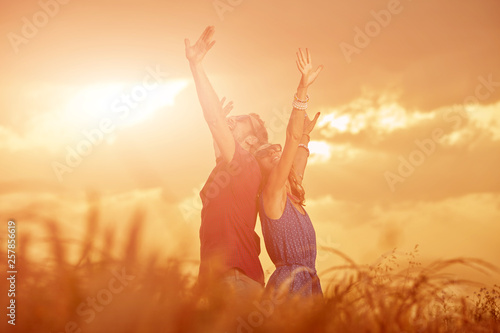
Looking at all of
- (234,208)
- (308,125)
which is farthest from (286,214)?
(308,125)

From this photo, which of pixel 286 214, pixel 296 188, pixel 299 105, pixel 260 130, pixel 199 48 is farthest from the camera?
pixel 260 130

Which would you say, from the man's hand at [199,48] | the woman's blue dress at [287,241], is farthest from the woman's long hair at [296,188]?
the man's hand at [199,48]

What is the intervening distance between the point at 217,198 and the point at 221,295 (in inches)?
147

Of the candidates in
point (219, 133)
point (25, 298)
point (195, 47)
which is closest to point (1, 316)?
point (25, 298)

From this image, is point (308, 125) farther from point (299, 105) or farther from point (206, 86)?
point (206, 86)

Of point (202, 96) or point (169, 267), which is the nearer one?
Result: point (169, 267)

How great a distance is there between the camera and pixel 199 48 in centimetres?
358

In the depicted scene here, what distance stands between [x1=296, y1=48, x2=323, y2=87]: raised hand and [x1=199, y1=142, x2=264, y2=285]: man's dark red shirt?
100 centimetres

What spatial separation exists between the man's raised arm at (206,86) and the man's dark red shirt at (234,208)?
1.67ft

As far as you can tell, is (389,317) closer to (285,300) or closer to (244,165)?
(285,300)

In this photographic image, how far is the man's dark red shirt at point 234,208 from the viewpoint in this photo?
4.40m

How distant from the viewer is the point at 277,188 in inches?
174

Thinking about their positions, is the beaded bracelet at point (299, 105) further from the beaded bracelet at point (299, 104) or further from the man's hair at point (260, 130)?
the man's hair at point (260, 130)

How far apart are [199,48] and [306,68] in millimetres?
858
